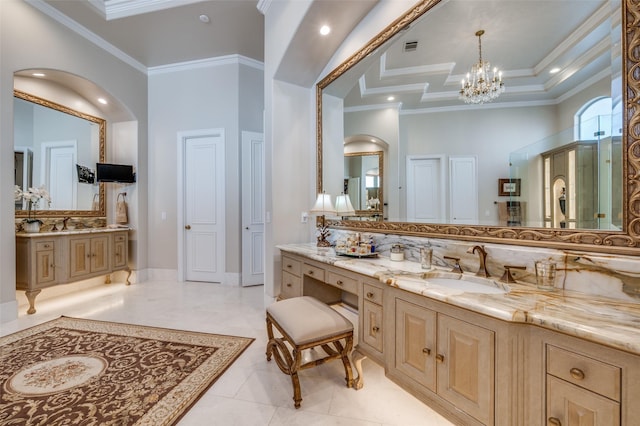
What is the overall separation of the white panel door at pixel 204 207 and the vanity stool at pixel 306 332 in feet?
8.98

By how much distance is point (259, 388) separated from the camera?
69.5 inches

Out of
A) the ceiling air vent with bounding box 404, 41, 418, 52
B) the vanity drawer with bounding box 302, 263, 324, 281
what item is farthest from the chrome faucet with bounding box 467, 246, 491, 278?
the ceiling air vent with bounding box 404, 41, 418, 52

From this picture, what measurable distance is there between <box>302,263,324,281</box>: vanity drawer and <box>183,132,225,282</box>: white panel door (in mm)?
2339

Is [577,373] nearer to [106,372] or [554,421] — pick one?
[554,421]

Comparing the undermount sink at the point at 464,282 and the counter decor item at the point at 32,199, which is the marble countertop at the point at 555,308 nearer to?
the undermount sink at the point at 464,282

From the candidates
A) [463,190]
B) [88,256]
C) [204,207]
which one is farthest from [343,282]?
[88,256]

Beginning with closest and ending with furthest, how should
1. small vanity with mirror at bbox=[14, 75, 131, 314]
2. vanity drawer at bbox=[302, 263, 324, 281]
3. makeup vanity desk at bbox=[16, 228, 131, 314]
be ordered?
vanity drawer at bbox=[302, 263, 324, 281] < makeup vanity desk at bbox=[16, 228, 131, 314] < small vanity with mirror at bbox=[14, 75, 131, 314]

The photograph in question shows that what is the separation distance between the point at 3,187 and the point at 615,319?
4.66 meters

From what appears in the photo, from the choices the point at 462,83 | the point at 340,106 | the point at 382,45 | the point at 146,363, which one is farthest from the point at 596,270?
the point at 146,363

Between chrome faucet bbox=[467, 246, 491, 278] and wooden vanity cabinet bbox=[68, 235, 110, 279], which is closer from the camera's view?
chrome faucet bbox=[467, 246, 491, 278]

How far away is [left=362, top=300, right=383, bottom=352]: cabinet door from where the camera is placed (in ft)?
5.38

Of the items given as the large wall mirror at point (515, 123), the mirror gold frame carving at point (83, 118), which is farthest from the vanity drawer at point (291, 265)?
the mirror gold frame carving at point (83, 118)

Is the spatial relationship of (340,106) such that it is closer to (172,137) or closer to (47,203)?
(172,137)

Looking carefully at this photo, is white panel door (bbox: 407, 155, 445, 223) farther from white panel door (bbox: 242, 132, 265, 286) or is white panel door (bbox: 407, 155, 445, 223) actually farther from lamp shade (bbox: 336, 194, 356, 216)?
white panel door (bbox: 242, 132, 265, 286)
